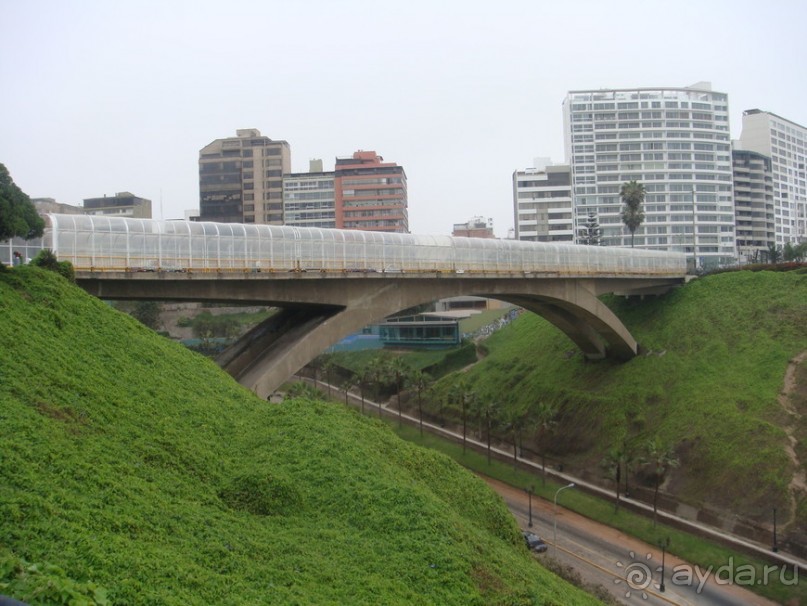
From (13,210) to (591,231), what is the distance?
97.4 metres

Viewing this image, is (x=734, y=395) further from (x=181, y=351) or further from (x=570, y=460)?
(x=181, y=351)

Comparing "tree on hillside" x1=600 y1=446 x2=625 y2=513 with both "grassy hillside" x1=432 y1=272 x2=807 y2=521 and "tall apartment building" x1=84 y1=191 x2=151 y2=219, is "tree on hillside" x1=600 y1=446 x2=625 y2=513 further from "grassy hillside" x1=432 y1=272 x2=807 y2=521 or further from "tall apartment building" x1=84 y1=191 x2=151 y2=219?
"tall apartment building" x1=84 y1=191 x2=151 y2=219

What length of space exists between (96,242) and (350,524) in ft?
55.5

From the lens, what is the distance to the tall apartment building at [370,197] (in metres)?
115

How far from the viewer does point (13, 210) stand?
2448 cm

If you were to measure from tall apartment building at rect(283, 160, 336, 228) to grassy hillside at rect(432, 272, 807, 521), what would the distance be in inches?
2192

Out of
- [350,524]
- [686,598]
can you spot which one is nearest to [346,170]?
[686,598]

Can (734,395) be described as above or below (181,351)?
below

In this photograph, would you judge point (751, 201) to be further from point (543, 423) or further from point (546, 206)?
point (543, 423)

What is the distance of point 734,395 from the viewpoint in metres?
46.7

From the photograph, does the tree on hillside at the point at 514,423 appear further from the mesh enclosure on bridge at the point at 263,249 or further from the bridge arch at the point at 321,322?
the mesh enclosure on bridge at the point at 263,249

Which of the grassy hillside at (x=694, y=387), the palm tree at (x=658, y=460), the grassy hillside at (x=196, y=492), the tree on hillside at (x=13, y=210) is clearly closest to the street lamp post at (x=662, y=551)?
the palm tree at (x=658, y=460)

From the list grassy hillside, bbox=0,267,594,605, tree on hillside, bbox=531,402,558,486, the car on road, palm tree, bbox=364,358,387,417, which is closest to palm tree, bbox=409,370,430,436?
palm tree, bbox=364,358,387,417

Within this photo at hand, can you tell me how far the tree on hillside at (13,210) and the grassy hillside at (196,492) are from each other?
63.0 inches
